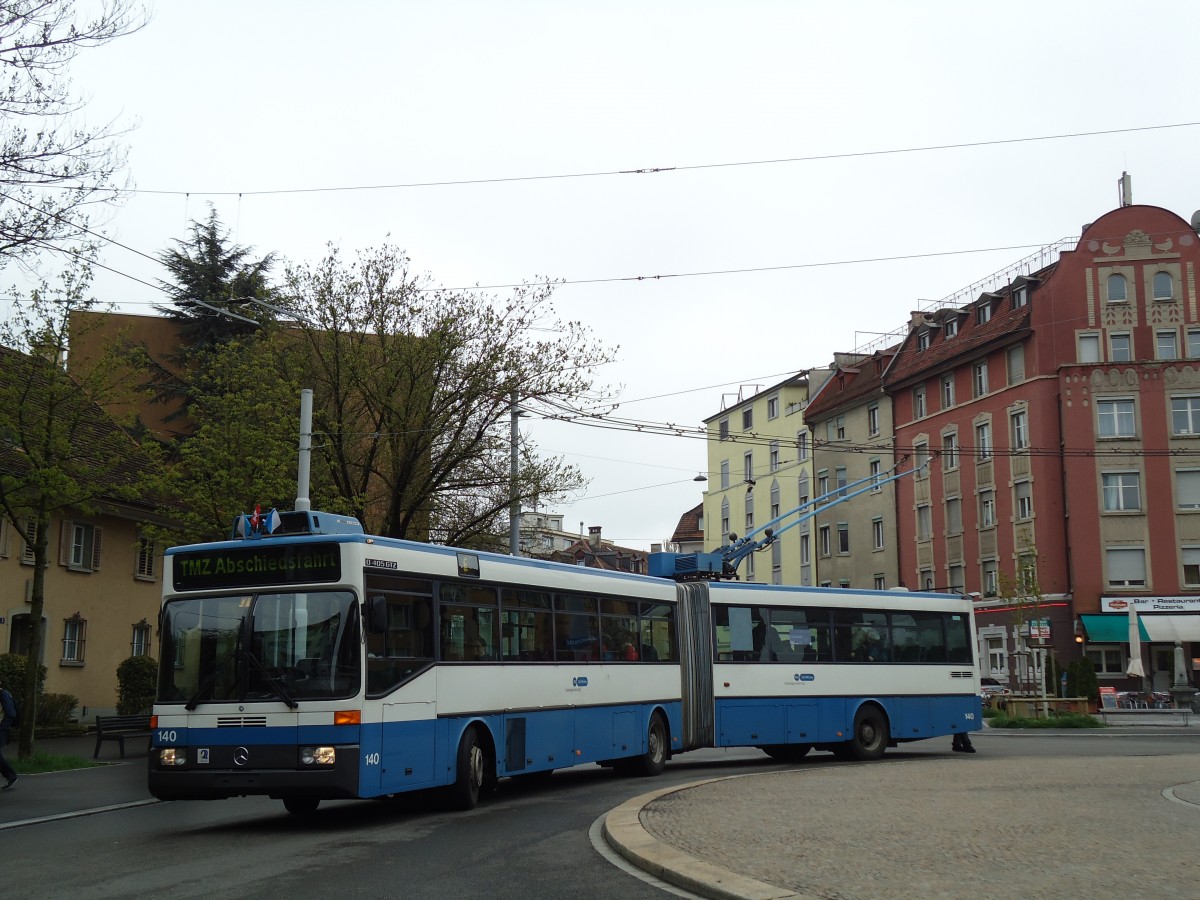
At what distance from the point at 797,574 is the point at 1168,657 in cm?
2479

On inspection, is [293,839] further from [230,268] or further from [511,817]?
[230,268]

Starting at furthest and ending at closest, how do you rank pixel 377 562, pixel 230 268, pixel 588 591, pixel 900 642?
pixel 230 268
pixel 900 642
pixel 588 591
pixel 377 562

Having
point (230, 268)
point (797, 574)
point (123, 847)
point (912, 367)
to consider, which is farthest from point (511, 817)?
point (797, 574)

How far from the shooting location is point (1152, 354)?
5459 cm

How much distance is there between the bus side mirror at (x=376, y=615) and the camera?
13438mm

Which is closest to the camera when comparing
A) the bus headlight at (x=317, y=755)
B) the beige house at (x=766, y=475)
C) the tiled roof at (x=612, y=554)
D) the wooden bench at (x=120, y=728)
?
the bus headlight at (x=317, y=755)

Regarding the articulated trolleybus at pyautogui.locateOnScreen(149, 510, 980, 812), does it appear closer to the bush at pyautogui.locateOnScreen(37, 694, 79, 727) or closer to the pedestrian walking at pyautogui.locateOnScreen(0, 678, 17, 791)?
the pedestrian walking at pyautogui.locateOnScreen(0, 678, 17, 791)

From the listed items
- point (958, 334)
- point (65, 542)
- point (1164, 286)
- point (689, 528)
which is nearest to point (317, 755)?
point (65, 542)

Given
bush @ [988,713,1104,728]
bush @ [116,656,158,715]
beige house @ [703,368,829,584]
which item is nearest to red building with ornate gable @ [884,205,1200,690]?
bush @ [988,713,1104,728]

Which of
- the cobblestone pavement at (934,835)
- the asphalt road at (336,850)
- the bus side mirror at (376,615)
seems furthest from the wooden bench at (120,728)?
the bus side mirror at (376,615)

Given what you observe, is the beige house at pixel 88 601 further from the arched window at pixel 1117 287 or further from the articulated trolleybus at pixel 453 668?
the arched window at pixel 1117 287

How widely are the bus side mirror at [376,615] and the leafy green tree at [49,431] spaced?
973cm

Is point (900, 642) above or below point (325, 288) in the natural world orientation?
Answer: below

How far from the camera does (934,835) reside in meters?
11.0
